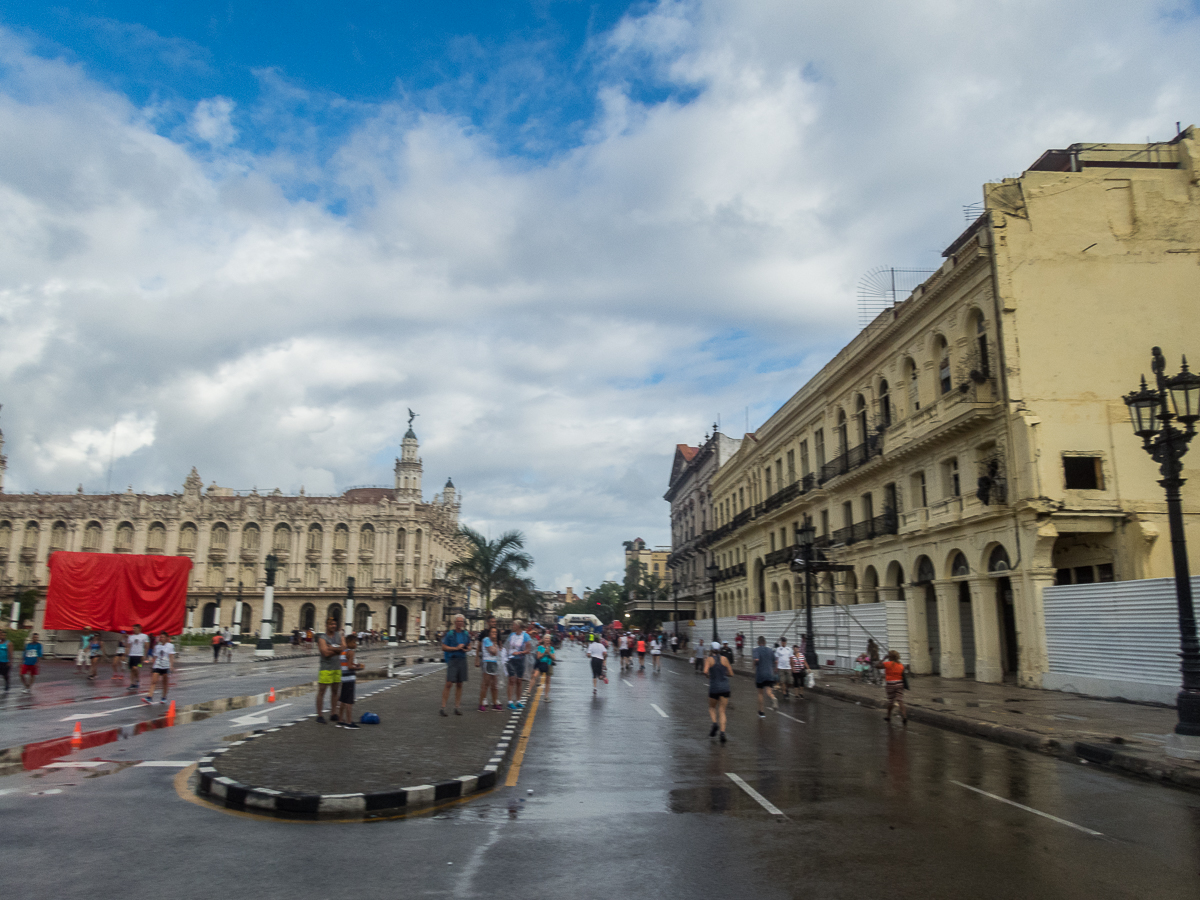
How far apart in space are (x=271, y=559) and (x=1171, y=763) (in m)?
41.8

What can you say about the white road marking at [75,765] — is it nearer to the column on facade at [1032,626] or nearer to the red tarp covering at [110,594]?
the column on facade at [1032,626]

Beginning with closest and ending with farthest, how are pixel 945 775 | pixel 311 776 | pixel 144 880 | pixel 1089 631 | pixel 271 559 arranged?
1. pixel 144 880
2. pixel 311 776
3. pixel 945 775
4. pixel 1089 631
5. pixel 271 559

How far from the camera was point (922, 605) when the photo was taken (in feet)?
97.8

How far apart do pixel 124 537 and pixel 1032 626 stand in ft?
268

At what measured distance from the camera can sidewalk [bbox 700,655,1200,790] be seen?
11062mm

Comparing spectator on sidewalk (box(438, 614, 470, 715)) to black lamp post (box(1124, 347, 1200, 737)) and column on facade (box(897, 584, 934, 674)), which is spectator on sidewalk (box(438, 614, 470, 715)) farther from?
column on facade (box(897, 584, 934, 674))

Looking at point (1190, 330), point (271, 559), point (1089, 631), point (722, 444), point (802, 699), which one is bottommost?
point (802, 699)

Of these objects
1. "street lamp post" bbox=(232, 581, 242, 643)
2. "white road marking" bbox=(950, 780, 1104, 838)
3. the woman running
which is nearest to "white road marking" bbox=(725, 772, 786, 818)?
"white road marking" bbox=(950, 780, 1104, 838)

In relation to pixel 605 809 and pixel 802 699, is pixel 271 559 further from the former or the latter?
pixel 605 809

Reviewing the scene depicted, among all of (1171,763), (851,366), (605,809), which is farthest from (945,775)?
(851,366)

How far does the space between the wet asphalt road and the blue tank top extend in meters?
1.96

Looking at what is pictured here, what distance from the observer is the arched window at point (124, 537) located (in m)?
80.1

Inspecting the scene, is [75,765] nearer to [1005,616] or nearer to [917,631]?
[1005,616]

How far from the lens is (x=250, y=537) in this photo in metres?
80.2
